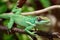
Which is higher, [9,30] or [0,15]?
[0,15]

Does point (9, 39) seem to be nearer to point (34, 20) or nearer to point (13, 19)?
point (13, 19)

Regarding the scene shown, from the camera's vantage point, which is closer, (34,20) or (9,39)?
(34,20)

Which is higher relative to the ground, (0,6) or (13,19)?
(0,6)

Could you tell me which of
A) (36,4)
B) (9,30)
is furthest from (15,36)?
(36,4)

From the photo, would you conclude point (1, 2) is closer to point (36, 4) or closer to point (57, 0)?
point (36, 4)

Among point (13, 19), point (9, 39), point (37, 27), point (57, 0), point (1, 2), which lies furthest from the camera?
point (57, 0)

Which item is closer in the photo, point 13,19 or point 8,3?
point 13,19

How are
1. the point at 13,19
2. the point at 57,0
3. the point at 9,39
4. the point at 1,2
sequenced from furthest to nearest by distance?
the point at 57,0, the point at 1,2, the point at 9,39, the point at 13,19

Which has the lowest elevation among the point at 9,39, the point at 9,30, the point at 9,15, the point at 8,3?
the point at 9,39

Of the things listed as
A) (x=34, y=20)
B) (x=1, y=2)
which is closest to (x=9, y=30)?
(x=34, y=20)
